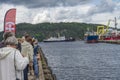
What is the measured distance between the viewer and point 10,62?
6.32 meters

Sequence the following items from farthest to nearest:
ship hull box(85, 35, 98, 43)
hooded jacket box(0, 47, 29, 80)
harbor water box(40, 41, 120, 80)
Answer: ship hull box(85, 35, 98, 43) → harbor water box(40, 41, 120, 80) → hooded jacket box(0, 47, 29, 80)

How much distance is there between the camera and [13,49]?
6363 mm

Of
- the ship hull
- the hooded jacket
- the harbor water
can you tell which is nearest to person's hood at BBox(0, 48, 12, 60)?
the hooded jacket

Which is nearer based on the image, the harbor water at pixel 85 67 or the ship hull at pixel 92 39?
the harbor water at pixel 85 67

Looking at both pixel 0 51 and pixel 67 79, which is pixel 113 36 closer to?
pixel 67 79

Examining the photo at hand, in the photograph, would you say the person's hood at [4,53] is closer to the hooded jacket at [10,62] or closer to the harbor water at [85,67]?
the hooded jacket at [10,62]

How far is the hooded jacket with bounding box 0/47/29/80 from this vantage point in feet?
20.7

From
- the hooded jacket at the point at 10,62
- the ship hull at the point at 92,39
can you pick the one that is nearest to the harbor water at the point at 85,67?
the hooded jacket at the point at 10,62

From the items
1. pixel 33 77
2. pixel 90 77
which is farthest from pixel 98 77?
pixel 33 77

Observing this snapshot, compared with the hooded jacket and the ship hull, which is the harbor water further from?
the ship hull

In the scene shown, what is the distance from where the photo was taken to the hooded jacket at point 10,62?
630cm

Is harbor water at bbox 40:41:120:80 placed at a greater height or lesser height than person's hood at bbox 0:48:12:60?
lesser

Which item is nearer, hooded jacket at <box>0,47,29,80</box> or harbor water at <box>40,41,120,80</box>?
hooded jacket at <box>0,47,29,80</box>

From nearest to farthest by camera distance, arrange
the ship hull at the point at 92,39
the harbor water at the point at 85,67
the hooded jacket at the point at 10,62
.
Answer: the hooded jacket at the point at 10,62, the harbor water at the point at 85,67, the ship hull at the point at 92,39
